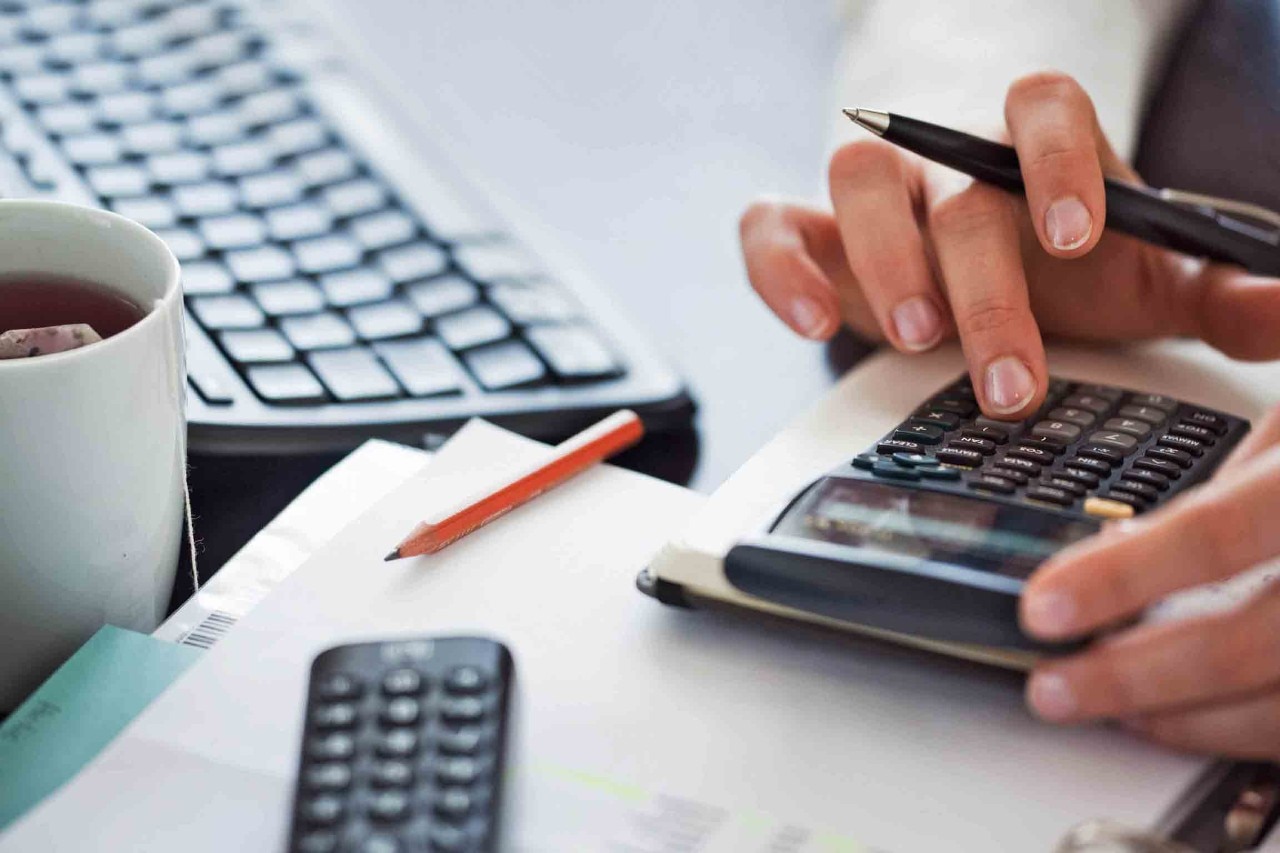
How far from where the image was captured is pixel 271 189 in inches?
23.9

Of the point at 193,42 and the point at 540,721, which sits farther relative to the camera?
the point at 193,42

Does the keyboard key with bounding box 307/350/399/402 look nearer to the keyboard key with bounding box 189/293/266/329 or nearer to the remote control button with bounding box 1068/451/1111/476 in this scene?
the keyboard key with bounding box 189/293/266/329

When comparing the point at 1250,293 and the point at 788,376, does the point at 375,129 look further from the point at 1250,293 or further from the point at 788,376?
the point at 1250,293

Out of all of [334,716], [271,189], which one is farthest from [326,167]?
[334,716]

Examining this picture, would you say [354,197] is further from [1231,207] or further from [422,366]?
[1231,207]

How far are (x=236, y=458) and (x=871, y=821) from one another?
26cm

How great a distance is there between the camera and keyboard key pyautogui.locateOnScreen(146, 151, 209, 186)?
607 mm

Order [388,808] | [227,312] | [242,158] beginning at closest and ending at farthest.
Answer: [388,808] < [227,312] < [242,158]

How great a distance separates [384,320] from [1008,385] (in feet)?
0.77

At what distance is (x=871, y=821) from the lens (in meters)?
0.33

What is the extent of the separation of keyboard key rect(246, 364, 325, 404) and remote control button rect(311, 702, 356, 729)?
170 mm

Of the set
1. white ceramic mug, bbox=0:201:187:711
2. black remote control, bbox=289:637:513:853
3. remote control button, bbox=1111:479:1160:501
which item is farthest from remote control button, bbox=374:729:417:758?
remote control button, bbox=1111:479:1160:501

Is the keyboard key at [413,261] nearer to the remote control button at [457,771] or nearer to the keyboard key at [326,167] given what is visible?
the keyboard key at [326,167]

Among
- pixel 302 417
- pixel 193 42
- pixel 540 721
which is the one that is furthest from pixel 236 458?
pixel 193 42
